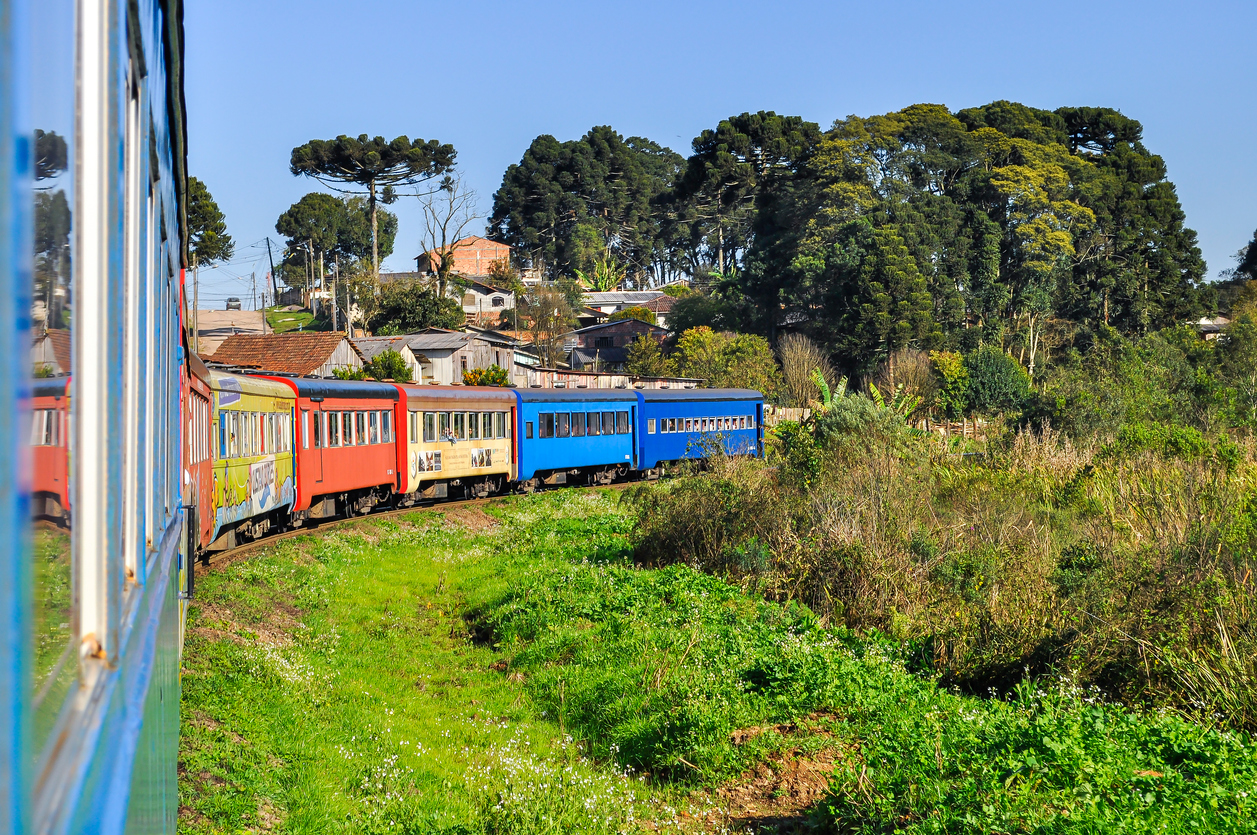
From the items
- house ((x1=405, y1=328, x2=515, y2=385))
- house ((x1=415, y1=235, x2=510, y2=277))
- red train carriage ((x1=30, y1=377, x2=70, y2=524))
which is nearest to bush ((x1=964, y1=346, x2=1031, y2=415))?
house ((x1=405, y1=328, x2=515, y2=385))

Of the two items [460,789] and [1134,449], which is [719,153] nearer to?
[1134,449]

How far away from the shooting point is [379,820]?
7.11 metres

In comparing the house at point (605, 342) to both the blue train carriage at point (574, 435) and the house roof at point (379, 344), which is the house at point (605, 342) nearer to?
the house roof at point (379, 344)

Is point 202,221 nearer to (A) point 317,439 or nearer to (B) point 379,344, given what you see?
(B) point 379,344

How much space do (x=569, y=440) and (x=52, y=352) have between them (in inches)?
975

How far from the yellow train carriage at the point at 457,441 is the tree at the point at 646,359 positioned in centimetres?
3171

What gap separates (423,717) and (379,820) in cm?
257

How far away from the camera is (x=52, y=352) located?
1.21 metres

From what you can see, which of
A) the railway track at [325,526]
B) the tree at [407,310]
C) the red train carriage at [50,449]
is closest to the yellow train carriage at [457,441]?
the railway track at [325,526]

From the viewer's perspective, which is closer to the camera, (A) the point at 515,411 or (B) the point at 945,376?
(A) the point at 515,411

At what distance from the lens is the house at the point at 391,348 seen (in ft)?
143

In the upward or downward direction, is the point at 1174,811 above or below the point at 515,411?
below

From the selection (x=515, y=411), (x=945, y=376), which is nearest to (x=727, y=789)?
(x=515, y=411)

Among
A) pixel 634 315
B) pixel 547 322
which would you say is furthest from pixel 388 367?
pixel 634 315
